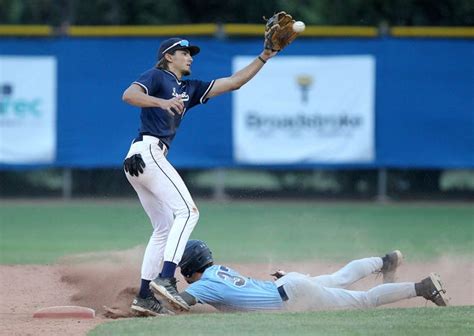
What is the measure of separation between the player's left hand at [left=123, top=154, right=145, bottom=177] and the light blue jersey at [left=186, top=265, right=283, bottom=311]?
882mm

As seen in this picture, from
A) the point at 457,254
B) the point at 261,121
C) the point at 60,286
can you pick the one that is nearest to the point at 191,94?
the point at 60,286

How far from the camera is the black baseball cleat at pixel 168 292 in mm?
7434

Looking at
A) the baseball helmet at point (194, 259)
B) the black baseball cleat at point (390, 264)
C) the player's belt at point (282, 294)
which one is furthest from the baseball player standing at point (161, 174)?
the black baseball cleat at point (390, 264)

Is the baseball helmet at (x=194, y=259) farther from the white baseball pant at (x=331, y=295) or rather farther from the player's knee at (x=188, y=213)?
the white baseball pant at (x=331, y=295)

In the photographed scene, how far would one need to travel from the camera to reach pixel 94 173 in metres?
17.4

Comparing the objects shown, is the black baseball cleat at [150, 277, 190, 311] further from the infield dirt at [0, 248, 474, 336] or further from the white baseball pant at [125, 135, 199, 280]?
the infield dirt at [0, 248, 474, 336]

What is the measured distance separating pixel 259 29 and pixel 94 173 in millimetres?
3553

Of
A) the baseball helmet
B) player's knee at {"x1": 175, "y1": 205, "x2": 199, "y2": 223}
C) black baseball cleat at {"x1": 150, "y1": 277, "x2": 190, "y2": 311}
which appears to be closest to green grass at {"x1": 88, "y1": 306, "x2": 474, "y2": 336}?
black baseball cleat at {"x1": 150, "y1": 277, "x2": 190, "y2": 311}

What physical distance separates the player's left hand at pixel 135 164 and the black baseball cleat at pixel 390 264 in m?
2.11

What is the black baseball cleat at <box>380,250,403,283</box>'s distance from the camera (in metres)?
8.45

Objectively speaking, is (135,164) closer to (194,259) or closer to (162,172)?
(162,172)

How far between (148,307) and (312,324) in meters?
1.32

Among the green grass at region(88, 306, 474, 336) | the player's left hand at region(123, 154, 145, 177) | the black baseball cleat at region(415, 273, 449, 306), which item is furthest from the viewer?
the player's left hand at region(123, 154, 145, 177)

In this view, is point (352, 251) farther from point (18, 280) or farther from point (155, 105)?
point (155, 105)
